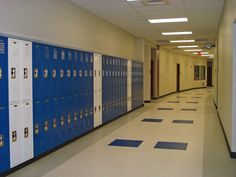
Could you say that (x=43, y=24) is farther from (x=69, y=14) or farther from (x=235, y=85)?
(x=235, y=85)

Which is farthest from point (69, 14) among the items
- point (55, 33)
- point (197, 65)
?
point (197, 65)

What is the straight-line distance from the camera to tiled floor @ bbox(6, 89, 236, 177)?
419cm

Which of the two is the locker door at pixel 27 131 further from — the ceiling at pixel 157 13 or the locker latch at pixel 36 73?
the ceiling at pixel 157 13

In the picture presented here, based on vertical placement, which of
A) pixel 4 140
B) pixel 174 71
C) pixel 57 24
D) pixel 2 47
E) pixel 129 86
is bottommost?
pixel 4 140

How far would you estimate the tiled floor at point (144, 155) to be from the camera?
4.19 metres

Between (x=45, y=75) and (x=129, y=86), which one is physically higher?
(x=45, y=75)

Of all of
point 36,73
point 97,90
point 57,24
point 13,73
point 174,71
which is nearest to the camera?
point 13,73

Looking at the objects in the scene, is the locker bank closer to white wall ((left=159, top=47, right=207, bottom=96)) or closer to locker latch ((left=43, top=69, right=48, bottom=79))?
locker latch ((left=43, top=69, right=48, bottom=79))

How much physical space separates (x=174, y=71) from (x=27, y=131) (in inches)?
698

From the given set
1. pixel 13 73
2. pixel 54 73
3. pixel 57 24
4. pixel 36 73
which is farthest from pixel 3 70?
pixel 57 24

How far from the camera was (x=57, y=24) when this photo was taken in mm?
5789

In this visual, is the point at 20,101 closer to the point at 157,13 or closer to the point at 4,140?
the point at 4,140

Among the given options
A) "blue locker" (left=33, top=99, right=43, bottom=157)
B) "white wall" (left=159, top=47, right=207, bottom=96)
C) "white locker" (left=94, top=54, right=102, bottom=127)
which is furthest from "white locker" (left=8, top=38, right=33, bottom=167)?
"white wall" (left=159, top=47, right=207, bottom=96)

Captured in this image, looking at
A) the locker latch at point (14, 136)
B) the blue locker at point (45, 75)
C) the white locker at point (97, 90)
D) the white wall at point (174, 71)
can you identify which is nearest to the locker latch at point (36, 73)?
the blue locker at point (45, 75)
